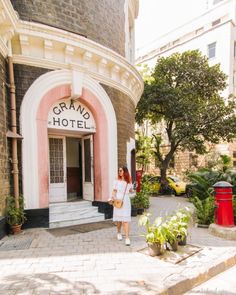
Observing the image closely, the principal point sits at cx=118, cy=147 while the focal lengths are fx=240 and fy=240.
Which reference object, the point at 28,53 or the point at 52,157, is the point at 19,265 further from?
the point at 28,53

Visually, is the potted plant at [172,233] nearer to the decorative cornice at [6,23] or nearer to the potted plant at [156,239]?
the potted plant at [156,239]

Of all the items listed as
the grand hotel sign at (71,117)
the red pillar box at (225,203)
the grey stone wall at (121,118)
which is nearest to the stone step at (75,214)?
the grey stone wall at (121,118)

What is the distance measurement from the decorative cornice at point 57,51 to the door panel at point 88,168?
2.14 metres

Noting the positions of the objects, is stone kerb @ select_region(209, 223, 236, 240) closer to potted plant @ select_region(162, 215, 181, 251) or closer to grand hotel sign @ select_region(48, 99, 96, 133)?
potted plant @ select_region(162, 215, 181, 251)

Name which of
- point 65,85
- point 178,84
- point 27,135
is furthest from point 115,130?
point 178,84

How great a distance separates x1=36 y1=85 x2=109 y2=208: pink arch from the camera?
22.1ft

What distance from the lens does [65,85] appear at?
7.20m

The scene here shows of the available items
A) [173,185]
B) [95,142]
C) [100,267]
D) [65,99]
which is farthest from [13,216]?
[173,185]

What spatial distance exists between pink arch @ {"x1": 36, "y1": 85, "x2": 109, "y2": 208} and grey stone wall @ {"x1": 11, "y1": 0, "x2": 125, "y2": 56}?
1930 mm

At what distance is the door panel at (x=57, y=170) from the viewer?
316 inches

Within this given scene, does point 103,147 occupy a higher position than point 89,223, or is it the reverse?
point 103,147

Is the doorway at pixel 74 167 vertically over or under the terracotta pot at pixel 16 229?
over

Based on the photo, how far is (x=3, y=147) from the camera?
584cm

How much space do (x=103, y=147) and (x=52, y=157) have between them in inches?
68.9
